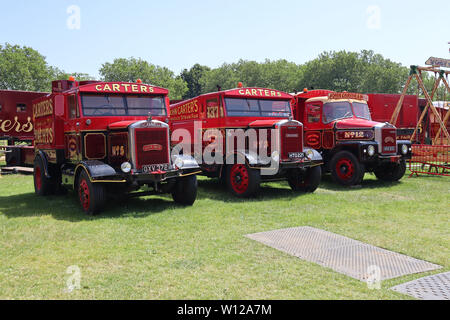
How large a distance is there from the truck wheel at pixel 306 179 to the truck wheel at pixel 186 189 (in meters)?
2.76

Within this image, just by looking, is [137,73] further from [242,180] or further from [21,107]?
[242,180]

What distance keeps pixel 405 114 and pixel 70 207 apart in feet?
58.2

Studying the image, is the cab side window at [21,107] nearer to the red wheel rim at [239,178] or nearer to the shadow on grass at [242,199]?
the shadow on grass at [242,199]

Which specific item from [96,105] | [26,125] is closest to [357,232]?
[96,105]

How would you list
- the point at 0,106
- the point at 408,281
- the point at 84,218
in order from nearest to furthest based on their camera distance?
1. the point at 408,281
2. the point at 84,218
3. the point at 0,106

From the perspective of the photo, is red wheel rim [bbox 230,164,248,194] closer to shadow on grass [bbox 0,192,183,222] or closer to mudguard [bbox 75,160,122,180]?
shadow on grass [bbox 0,192,183,222]

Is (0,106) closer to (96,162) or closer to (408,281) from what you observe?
(96,162)

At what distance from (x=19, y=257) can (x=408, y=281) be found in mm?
4785

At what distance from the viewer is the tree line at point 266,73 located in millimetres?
47344

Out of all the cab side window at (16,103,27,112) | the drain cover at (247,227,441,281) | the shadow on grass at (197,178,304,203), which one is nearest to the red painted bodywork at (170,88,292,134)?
the shadow on grass at (197,178,304,203)
